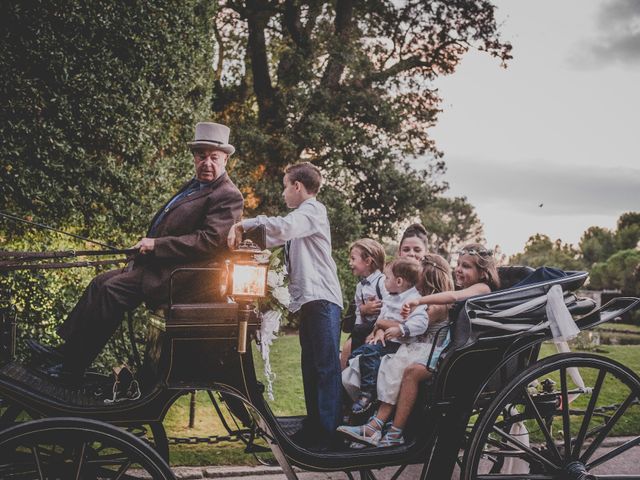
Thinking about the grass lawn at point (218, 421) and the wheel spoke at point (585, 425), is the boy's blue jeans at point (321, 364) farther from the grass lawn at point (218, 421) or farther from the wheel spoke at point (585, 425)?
the grass lawn at point (218, 421)

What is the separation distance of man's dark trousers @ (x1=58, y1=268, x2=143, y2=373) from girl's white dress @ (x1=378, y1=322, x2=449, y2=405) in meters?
1.59

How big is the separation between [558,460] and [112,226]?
15.4ft

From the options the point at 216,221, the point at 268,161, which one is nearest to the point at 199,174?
the point at 216,221

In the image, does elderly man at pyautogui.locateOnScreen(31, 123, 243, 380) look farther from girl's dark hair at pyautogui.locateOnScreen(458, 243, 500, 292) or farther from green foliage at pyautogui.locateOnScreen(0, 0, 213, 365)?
green foliage at pyautogui.locateOnScreen(0, 0, 213, 365)

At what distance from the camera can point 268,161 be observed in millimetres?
11438

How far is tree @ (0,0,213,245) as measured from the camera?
521cm

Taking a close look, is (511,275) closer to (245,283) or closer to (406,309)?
(406,309)

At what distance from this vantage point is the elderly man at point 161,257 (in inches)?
117

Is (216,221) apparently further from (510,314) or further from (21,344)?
(21,344)

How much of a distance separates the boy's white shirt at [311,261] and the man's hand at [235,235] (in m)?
0.35

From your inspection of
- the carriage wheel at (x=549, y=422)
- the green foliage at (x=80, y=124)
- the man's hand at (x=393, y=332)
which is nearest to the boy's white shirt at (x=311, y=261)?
the man's hand at (x=393, y=332)

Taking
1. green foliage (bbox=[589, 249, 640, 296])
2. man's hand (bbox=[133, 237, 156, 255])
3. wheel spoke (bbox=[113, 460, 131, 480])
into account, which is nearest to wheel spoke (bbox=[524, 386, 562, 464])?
wheel spoke (bbox=[113, 460, 131, 480])

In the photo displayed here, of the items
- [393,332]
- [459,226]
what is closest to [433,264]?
A: [393,332]

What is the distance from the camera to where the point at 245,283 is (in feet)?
8.77
